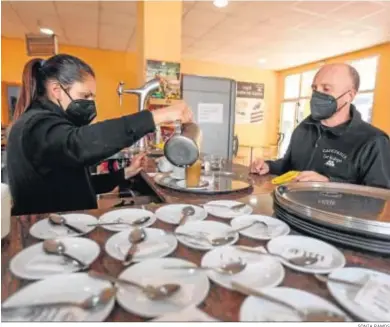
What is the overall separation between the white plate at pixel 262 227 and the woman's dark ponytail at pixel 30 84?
3.26 feet

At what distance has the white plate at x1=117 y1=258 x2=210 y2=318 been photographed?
1.39 feet

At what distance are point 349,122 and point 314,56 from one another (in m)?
5.52

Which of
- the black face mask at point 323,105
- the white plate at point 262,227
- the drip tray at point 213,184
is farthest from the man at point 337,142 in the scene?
the white plate at point 262,227

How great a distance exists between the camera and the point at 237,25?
455cm

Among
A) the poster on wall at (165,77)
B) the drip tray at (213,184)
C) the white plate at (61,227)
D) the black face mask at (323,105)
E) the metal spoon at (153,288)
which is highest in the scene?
the poster on wall at (165,77)

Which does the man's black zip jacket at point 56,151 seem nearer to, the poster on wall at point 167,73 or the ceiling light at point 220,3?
the poster on wall at point 167,73

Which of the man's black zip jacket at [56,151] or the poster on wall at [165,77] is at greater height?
the poster on wall at [165,77]

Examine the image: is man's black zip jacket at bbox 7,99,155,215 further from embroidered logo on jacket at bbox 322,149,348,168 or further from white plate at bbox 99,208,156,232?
embroidered logo on jacket at bbox 322,149,348,168

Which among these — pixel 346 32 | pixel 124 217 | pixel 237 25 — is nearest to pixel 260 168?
pixel 124 217

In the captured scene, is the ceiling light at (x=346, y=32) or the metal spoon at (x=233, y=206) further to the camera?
the ceiling light at (x=346, y=32)

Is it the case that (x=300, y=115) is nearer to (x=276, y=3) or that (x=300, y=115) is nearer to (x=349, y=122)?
(x=276, y=3)

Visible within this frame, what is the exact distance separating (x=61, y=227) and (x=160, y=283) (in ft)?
1.26

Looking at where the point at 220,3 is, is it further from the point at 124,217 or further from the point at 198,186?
the point at 124,217

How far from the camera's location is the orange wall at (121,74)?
586 centimetres
